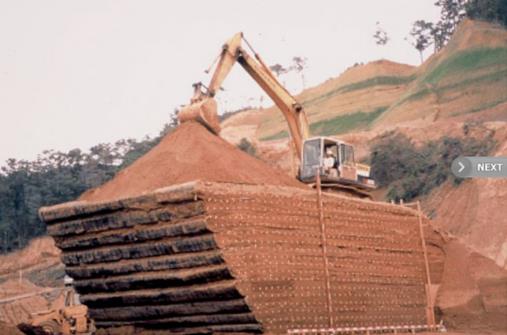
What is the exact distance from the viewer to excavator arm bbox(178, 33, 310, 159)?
16188 mm

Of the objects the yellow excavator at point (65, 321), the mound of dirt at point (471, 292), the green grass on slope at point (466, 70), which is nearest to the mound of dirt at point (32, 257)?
→ the green grass on slope at point (466, 70)

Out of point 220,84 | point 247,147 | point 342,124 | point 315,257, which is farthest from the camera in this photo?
point 342,124

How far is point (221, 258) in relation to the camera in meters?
12.7

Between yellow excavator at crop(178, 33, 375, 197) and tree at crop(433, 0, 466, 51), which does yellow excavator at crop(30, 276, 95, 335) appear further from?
tree at crop(433, 0, 466, 51)

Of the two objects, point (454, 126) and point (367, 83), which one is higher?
point (367, 83)

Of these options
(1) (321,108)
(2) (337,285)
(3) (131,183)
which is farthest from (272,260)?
(1) (321,108)

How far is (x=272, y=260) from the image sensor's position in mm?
13445

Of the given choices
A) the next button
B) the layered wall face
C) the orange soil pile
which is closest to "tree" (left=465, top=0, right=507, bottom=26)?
the next button

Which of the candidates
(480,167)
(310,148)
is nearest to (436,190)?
(310,148)

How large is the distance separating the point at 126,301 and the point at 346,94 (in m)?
58.3

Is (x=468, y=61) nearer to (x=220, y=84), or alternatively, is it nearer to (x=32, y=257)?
(x=32, y=257)

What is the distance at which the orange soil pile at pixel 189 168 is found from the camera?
553 inches

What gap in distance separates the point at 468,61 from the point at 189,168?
46.8m

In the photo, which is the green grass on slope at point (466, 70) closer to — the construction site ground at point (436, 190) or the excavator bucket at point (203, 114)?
the construction site ground at point (436, 190)
